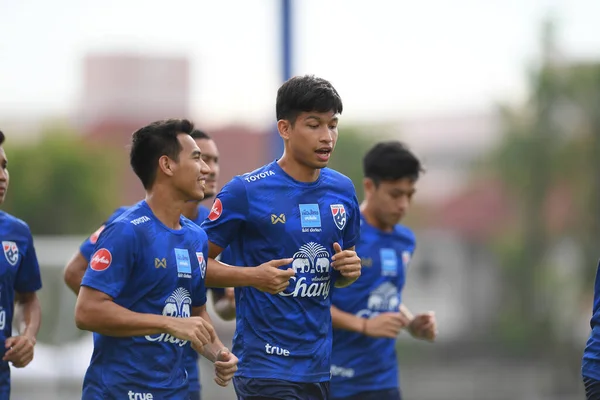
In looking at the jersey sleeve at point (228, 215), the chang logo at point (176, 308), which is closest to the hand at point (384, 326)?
the jersey sleeve at point (228, 215)

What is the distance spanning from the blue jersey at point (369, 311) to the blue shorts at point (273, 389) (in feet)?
5.79

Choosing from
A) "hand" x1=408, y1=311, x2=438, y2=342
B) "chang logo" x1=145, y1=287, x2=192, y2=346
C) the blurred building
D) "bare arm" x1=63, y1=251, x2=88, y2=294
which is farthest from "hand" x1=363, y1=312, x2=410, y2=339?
the blurred building

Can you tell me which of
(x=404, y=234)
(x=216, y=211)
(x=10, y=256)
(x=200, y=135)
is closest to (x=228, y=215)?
(x=216, y=211)

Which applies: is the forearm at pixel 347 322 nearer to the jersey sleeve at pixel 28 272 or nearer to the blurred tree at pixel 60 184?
the jersey sleeve at pixel 28 272

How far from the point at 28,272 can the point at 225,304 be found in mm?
1476

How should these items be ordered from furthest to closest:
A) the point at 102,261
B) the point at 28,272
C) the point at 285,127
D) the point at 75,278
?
the point at 75,278, the point at 28,272, the point at 285,127, the point at 102,261

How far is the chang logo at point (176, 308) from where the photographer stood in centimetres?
586

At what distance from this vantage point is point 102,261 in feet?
18.6

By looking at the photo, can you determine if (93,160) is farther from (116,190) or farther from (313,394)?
(313,394)

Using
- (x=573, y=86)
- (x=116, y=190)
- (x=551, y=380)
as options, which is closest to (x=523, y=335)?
(x=551, y=380)

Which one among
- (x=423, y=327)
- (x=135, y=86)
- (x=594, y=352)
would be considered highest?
(x=594, y=352)

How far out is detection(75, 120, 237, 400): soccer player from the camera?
5621 mm

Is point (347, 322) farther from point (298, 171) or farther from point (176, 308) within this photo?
point (176, 308)

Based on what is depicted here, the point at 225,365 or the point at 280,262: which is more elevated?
the point at 280,262
